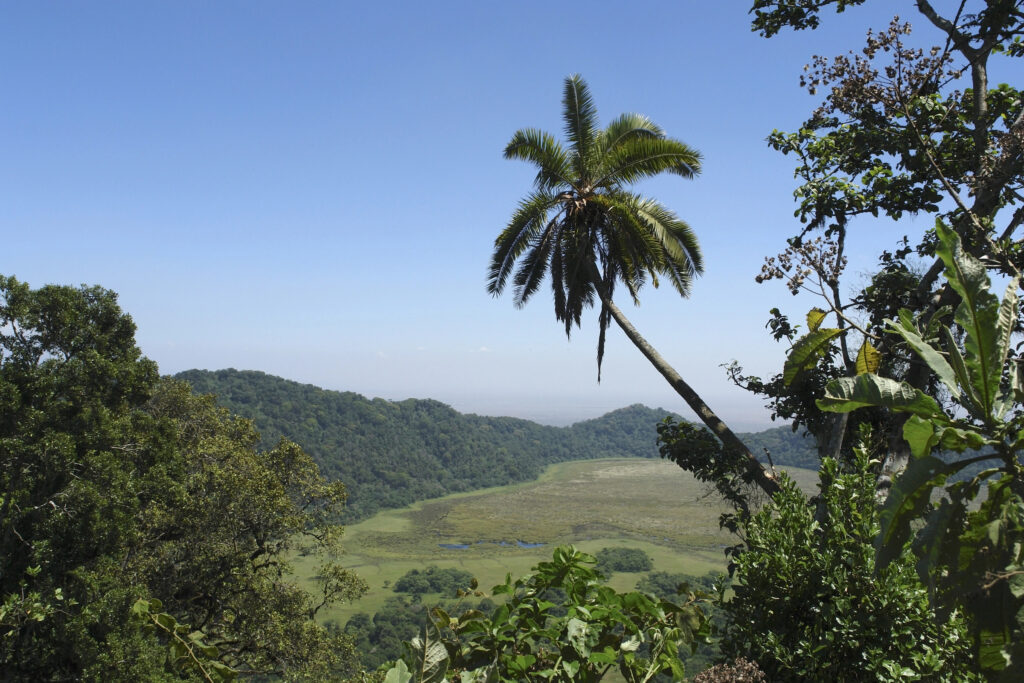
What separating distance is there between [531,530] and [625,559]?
18411 mm

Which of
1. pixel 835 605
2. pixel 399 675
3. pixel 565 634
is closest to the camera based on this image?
pixel 399 675

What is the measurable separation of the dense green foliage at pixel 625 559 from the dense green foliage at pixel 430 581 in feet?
43.1

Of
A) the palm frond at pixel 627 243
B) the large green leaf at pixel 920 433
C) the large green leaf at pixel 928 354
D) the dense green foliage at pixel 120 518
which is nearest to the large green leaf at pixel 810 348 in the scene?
the large green leaf at pixel 928 354

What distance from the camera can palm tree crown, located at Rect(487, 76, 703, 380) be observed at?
10.3 meters

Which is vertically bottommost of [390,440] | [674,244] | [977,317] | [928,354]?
[390,440]

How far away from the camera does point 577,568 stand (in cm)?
219

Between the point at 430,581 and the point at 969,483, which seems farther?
the point at 430,581

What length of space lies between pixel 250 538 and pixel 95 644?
4.59 meters

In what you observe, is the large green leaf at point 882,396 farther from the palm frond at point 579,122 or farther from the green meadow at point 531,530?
the green meadow at point 531,530

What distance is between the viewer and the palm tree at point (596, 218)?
33.7ft

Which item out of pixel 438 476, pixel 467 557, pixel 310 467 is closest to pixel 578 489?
pixel 438 476

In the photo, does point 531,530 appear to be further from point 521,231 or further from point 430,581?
point 521,231

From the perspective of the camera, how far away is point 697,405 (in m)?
8.84

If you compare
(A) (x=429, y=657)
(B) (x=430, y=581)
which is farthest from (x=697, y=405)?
(B) (x=430, y=581)
